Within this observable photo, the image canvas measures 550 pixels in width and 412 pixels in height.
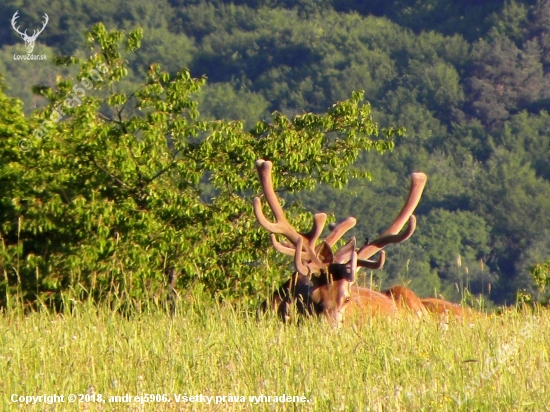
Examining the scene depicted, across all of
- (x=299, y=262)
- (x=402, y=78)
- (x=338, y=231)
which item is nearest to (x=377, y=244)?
(x=338, y=231)

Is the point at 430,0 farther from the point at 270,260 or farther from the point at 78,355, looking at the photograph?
the point at 78,355

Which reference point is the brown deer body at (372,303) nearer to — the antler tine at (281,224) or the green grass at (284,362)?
the antler tine at (281,224)

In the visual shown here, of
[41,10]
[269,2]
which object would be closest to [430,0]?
[269,2]

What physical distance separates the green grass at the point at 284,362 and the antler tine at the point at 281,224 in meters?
2.02

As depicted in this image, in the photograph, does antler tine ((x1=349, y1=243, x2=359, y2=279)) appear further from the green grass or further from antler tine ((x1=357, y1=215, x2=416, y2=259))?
the green grass

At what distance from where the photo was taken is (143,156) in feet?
42.3

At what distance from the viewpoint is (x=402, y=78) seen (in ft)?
300

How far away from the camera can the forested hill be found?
2259 inches

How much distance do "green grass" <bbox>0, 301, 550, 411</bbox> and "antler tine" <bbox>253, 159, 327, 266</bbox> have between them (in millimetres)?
2021

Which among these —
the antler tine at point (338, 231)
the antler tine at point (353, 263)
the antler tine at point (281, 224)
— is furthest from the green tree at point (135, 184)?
the antler tine at point (353, 263)

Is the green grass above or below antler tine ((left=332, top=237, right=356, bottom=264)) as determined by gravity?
below

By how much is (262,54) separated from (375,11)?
67.5 ft

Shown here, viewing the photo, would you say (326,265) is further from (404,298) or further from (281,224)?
(281,224)

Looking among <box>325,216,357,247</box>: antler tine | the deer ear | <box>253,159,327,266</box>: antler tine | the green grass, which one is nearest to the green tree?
<box>253,159,327,266</box>: antler tine
